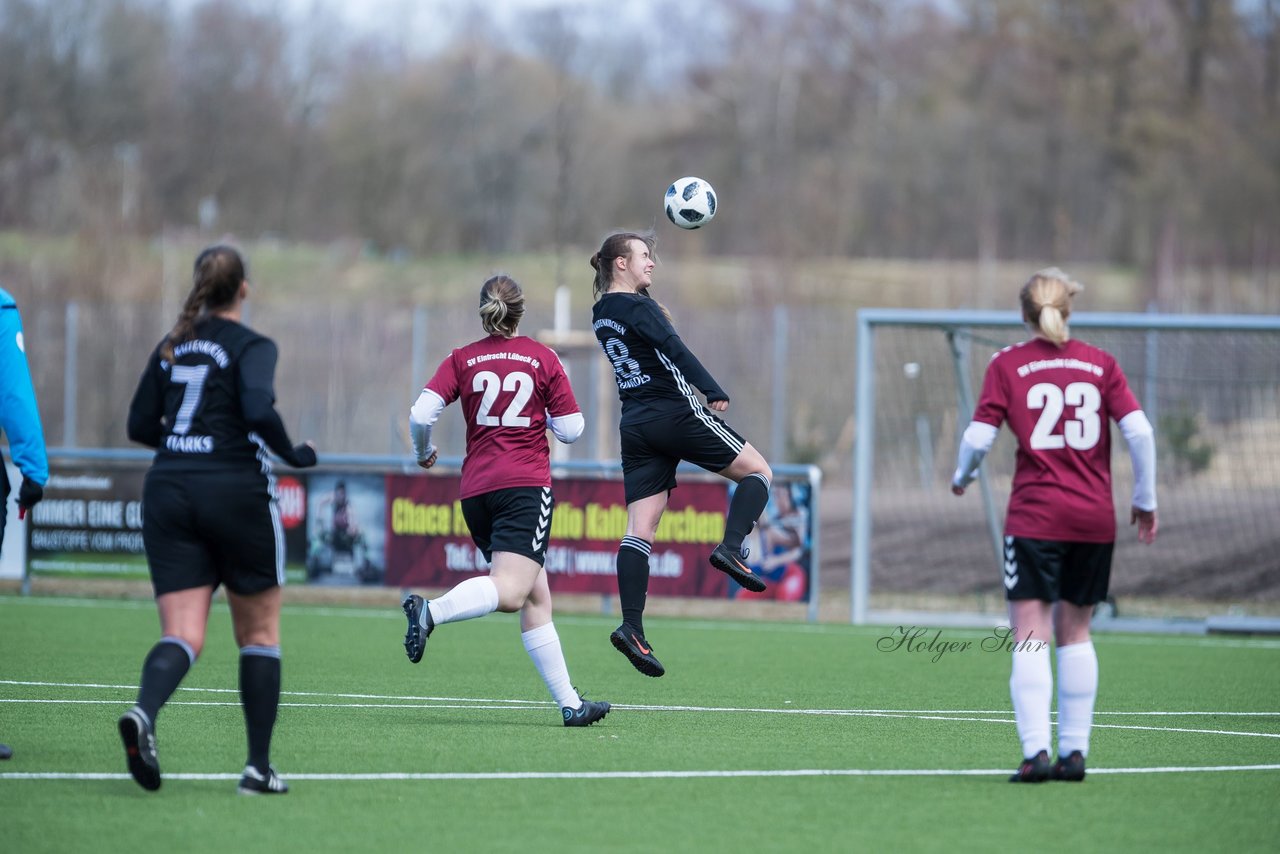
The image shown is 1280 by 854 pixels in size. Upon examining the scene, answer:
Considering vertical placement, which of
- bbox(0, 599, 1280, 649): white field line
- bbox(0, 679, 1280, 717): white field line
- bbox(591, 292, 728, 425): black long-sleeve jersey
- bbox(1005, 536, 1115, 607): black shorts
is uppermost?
bbox(591, 292, 728, 425): black long-sleeve jersey

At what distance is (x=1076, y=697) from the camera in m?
6.10

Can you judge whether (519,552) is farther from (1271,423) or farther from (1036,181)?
(1036,181)

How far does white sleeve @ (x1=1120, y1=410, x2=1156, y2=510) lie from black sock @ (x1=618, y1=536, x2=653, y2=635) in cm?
281

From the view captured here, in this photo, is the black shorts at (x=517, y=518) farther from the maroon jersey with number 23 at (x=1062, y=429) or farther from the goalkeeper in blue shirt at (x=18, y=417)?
the maroon jersey with number 23 at (x=1062, y=429)

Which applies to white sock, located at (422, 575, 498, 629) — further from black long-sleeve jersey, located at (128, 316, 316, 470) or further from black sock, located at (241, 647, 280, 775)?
black long-sleeve jersey, located at (128, 316, 316, 470)

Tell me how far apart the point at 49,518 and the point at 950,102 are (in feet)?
134

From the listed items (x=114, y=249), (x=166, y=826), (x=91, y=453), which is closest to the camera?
(x=166, y=826)

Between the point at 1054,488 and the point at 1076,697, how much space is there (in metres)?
→ 0.80

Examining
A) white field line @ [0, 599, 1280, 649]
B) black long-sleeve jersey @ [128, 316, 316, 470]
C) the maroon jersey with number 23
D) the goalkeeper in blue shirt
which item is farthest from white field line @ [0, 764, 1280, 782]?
white field line @ [0, 599, 1280, 649]

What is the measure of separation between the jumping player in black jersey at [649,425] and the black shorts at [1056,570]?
2050 mm

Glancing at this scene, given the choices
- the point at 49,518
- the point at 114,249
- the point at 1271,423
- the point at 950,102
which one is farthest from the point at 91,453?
the point at 950,102

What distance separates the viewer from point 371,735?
280 inches

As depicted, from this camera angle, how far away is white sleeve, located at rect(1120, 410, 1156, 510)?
5.99 m
